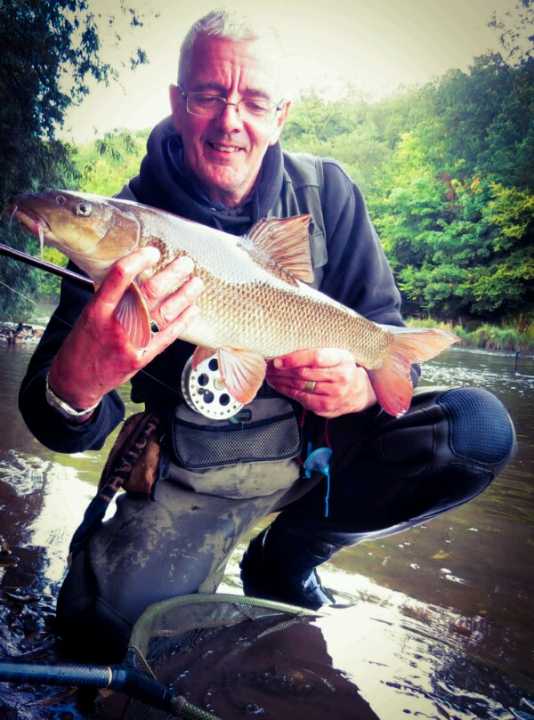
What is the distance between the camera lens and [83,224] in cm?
149

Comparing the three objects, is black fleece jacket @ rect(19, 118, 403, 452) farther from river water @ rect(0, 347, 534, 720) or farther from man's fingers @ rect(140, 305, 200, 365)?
river water @ rect(0, 347, 534, 720)

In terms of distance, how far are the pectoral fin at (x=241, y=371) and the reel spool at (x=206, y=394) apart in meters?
0.18

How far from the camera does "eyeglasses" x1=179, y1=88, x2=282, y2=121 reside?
204 centimetres

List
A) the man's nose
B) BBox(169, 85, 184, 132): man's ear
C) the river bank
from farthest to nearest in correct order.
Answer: the river bank
BBox(169, 85, 184, 132): man's ear
the man's nose

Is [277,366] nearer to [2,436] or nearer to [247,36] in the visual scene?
[247,36]

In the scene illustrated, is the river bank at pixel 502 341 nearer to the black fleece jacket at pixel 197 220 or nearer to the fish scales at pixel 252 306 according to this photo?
the black fleece jacket at pixel 197 220

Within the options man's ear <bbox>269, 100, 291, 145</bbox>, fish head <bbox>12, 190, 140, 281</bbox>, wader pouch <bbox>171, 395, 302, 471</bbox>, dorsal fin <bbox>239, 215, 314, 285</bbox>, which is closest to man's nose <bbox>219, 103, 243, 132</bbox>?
man's ear <bbox>269, 100, 291, 145</bbox>

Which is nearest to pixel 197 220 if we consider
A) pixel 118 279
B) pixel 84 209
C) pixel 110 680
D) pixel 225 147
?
pixel 225 147

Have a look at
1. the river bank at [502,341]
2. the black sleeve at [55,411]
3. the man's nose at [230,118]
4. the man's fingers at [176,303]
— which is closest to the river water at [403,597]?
the black sleeve at [55,411]

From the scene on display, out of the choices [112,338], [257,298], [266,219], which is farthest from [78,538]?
[266,219]

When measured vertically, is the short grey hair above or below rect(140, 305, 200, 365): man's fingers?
above

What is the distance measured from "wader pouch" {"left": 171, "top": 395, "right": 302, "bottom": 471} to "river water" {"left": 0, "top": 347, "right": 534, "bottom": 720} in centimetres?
56

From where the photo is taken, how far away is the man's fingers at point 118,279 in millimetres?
1387

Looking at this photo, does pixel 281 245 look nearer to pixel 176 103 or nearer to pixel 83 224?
pixel 83 224
